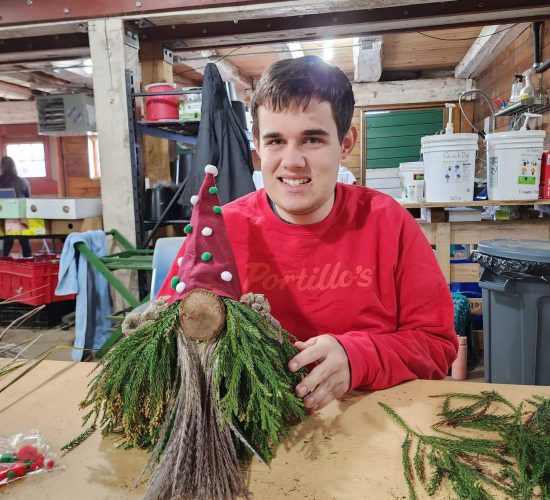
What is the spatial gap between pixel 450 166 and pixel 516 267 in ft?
3.25

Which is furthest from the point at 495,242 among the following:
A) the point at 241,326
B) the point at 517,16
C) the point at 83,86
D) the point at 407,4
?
the point at 83,86

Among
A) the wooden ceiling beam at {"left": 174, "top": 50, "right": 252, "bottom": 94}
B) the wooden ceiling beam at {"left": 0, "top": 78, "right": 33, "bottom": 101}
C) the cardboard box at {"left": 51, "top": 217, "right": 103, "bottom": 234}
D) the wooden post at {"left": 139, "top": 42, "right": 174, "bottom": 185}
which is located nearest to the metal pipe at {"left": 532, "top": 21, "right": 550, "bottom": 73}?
the wooden ceiling beam at {"left": 174, "top": 50, "right": 252, "bottom": 94}

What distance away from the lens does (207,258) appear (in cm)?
81

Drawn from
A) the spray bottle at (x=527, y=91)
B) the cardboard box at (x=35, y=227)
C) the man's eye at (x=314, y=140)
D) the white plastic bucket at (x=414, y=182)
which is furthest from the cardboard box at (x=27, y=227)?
the spray bottle at (x=527, y=91)

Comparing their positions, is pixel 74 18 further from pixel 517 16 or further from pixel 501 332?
pixel 501 332

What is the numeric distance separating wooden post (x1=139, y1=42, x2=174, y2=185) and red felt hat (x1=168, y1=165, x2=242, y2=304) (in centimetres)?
313

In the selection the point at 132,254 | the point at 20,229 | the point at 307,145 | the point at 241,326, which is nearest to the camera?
the point at 241,326

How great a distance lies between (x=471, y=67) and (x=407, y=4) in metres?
3.74

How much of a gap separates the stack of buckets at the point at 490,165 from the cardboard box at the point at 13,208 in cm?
296

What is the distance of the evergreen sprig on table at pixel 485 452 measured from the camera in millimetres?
664

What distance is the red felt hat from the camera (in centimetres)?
79

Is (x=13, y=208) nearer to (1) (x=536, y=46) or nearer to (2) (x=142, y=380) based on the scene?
(2) (x=142, y=380)

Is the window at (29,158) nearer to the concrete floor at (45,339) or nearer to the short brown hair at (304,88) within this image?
the concrete floor at (45,339)

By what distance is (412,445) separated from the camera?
2.55ft
